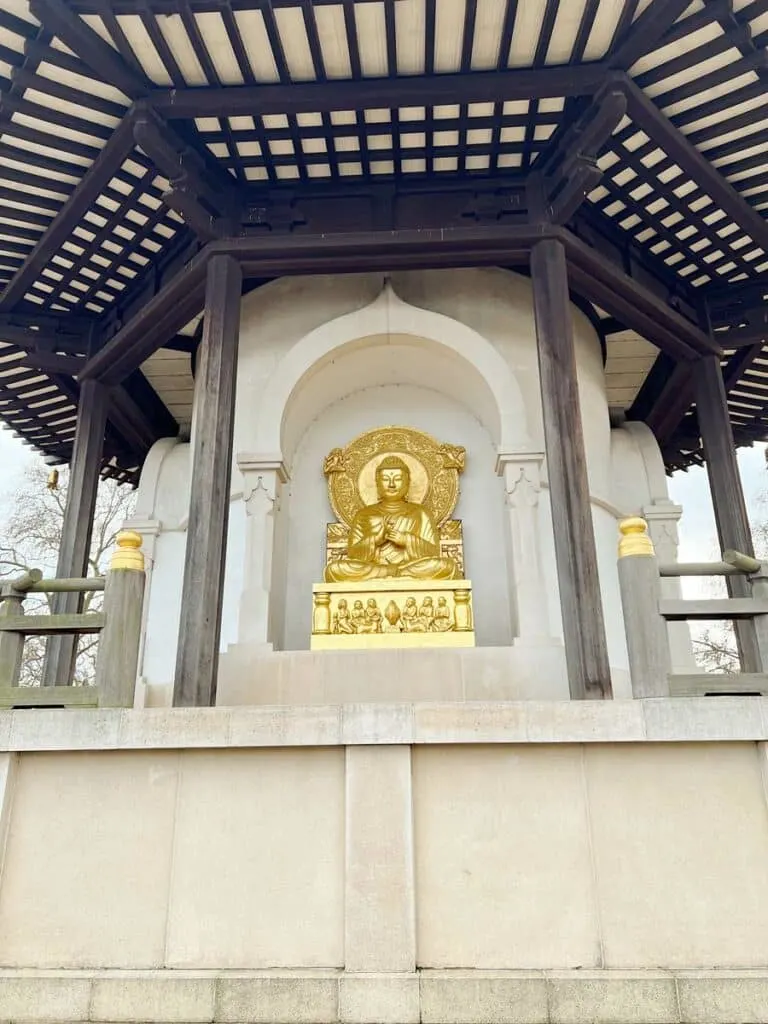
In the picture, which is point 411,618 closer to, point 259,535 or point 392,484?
point 392,484

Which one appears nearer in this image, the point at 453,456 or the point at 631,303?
the point at 631,303

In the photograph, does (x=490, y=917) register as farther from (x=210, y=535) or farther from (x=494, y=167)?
(x=494, y=167)

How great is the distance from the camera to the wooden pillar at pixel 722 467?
810 centimetres

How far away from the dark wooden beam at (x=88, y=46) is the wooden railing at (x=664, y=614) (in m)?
5.36

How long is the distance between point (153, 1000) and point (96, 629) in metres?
2.12

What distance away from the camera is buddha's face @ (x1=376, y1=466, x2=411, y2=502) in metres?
8.45

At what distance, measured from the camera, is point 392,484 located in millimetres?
8453

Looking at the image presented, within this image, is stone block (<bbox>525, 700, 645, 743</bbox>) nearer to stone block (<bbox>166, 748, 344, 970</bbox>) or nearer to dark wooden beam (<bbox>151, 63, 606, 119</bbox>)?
stone block (<bbox>166, 748, 344, 970</bbox>)

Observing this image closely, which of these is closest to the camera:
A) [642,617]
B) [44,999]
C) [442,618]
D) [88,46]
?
[44,999]

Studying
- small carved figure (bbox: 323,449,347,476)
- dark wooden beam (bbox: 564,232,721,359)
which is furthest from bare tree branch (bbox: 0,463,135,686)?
dark wooden beam (bbox: 564,232,721,359)

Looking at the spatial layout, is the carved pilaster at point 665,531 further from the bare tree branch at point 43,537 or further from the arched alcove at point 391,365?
the bare tree branch at point 43,537

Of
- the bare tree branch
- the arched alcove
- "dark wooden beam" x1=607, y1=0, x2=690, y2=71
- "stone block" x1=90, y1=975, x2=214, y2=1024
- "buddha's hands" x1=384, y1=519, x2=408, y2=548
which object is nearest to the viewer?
"stone block" x1=90, y1=975, x2=214, y2=1024

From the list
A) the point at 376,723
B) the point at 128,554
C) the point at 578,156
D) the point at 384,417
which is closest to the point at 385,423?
the point at 384,417

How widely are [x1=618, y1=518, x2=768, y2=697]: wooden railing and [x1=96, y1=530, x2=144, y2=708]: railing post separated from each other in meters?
3.10
